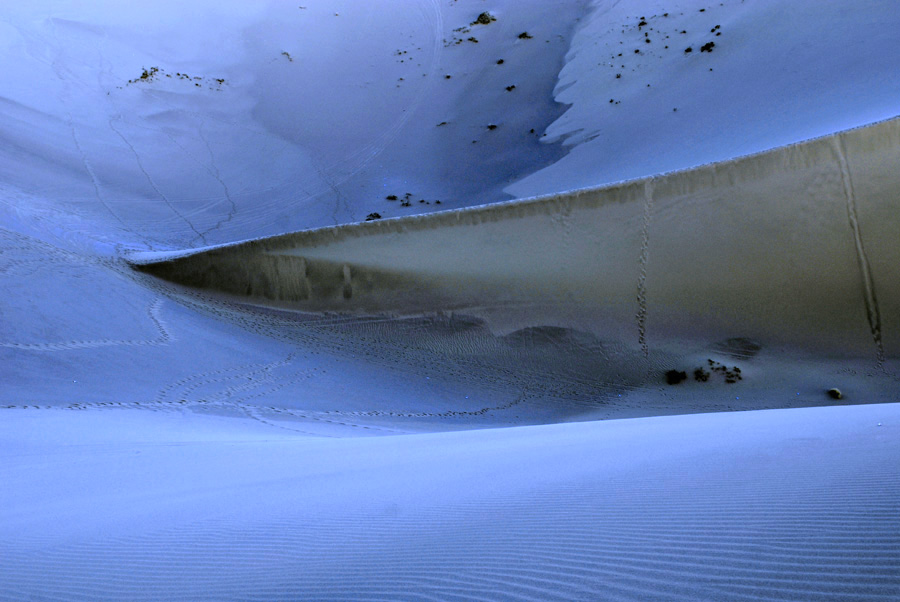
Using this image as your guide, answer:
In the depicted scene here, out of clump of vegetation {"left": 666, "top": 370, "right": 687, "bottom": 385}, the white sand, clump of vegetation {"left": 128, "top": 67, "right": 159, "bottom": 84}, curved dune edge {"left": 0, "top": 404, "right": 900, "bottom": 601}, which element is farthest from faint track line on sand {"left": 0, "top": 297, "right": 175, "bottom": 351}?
clump of vegetation {"left": 128, "top": 67, "right": 159, "bottom": 84}

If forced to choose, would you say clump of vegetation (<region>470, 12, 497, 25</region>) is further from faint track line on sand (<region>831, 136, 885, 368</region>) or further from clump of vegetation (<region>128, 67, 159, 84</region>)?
faint track line on sand (<region>831, 136, 885, 368</region>)

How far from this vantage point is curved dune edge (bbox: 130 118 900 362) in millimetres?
4594

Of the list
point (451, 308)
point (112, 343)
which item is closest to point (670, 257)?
point (451, 308)

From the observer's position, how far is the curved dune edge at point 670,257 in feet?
15.1

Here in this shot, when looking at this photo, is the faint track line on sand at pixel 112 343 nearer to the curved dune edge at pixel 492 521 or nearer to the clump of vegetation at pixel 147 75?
the curved dune edge at pixel 492 521

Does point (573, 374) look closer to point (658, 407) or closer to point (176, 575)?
point (658, 407)

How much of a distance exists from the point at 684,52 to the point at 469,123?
2.86m

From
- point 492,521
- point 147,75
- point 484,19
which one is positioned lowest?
point 492,521

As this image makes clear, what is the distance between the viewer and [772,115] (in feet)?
21.1

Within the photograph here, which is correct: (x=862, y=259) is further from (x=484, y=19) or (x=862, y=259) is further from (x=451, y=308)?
(x=484, y=19)

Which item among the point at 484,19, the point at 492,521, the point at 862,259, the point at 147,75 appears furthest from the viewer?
the point at 484,19

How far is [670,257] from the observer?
197 inches

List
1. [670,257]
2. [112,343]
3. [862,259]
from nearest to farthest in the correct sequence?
[862,259] → [112,343] → [670,257]

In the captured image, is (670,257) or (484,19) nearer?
(670,257)
